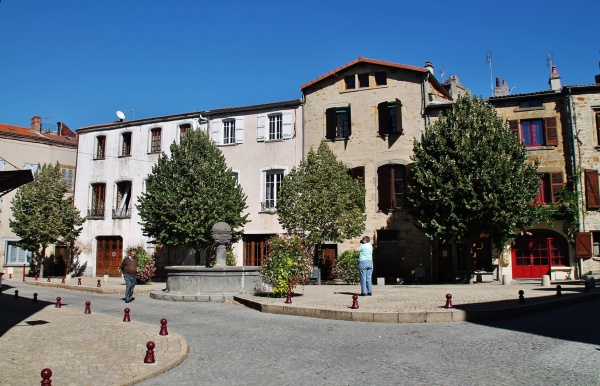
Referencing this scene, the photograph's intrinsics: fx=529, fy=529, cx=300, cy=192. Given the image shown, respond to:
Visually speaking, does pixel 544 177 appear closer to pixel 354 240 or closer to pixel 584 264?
pixel 584 264

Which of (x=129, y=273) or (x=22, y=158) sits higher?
(x=22, y=158)

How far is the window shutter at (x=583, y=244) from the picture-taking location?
74.4 ft

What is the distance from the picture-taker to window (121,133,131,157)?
32.7 metres

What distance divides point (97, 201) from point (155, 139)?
5.52 meters

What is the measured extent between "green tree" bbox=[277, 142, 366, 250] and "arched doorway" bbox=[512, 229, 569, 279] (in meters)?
7.62

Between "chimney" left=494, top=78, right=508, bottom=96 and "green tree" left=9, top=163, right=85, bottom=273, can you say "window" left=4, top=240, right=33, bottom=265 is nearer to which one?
"green tree" left=9, top=163, right=85, bottom=273

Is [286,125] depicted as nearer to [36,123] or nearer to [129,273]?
[129,273]

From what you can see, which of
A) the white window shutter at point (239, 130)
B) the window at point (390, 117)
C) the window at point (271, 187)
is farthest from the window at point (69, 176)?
the window at point (390, 117)

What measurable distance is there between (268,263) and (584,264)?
51.9 feet

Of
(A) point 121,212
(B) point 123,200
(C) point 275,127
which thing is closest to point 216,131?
(C) point 275,127

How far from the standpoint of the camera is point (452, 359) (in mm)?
7285

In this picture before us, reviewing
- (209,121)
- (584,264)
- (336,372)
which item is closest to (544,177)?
(584,264)

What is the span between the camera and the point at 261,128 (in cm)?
2909

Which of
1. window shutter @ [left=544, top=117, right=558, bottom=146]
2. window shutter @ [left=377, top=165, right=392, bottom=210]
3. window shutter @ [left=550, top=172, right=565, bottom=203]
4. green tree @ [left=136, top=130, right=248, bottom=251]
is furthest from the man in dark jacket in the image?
window shutter @ [left=544, top=117, right=558, bottom=146]
